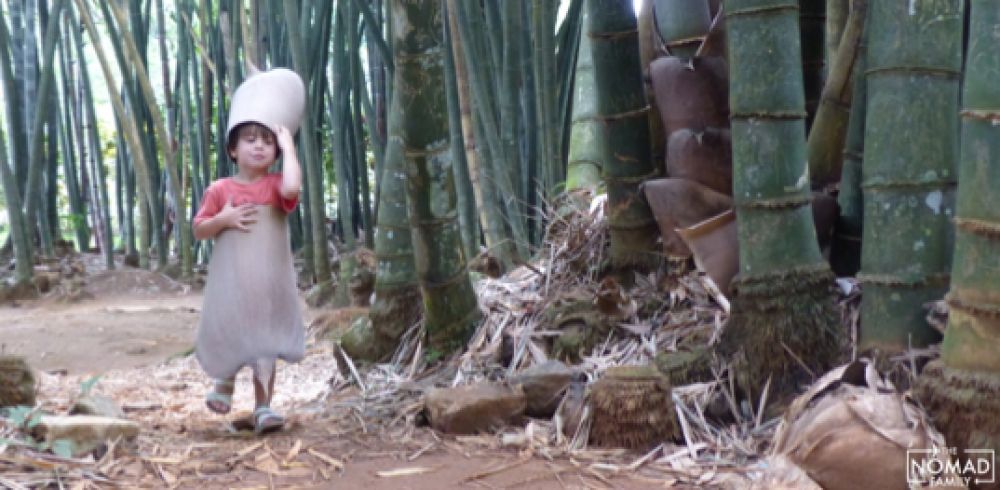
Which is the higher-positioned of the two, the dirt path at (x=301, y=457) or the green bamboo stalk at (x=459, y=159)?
the green bamboo stalk at (x=459, y=159)

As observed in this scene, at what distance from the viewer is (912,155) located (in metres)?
1.66

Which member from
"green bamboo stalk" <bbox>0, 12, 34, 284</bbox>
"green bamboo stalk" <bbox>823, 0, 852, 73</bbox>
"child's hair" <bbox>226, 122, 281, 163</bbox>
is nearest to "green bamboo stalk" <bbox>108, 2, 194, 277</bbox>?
"green bamboo stalk" <bbox>0, 12, 34, 284</bbox>

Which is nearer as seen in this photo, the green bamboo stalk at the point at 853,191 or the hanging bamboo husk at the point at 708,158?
the green bamboo stalk at the point at 853,191

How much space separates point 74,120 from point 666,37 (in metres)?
7.34

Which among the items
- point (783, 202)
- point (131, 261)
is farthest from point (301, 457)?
point (131, 261)

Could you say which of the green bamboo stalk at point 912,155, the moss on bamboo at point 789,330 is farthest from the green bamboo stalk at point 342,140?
the green bamboo stalk at point 912,155

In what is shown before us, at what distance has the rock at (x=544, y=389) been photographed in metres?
1.94

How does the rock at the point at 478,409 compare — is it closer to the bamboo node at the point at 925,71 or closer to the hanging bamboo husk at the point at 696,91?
the hanging bamboo husk at the point at 696,91

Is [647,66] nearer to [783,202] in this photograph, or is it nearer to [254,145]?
[783,202]

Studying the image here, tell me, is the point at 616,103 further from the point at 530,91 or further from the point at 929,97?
the point at 530,91

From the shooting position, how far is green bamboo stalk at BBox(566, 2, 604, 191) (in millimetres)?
3237

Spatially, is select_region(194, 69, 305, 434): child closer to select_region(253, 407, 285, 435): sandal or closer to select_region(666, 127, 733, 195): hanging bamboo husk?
select_region(253, 407, 285, 435): sandal

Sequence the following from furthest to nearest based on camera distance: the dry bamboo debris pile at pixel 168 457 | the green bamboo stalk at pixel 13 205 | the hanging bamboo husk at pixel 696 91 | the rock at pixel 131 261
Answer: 1. the rock at pixel 131 261
2. the green bamboo stalk at pixel 13 205
3. the hanging bamboo husk at pixel 696 91
4. the dry bamboo debris pile at pixel 168 457

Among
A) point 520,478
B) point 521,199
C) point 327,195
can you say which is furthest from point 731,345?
point 327,195
